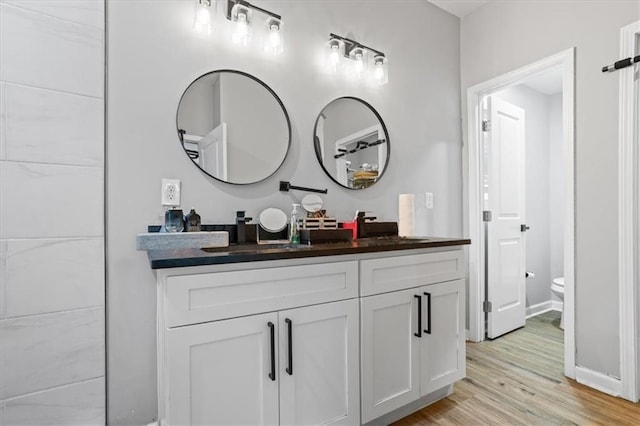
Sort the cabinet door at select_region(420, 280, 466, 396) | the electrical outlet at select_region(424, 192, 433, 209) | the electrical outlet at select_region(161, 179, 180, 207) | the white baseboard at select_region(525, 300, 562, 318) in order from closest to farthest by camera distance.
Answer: the electrical outlet at select_region(161, 179, 180, 207)
the cabinet door at select_region(420, 280, 466, 396)
the electrical outlet at select_region(424, 192, 433, 209)
the white baseboard at select_region(525, 300, 562, 318)

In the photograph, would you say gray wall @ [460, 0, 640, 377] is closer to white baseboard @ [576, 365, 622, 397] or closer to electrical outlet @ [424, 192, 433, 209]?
white baseboard @ [576, 365, 622, 397]

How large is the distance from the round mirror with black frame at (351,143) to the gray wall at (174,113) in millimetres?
59

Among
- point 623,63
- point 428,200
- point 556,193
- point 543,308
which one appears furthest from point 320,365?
point 556,193

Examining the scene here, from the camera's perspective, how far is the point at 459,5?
270 centimetres

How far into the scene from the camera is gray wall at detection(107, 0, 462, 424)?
1.49 meters

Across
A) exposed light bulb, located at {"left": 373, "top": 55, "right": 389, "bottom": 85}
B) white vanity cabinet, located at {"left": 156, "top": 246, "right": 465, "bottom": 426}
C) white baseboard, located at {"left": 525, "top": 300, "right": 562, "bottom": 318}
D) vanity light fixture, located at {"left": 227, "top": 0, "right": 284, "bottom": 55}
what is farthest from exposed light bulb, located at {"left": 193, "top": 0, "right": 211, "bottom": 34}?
white baseboard, located at {"left": 525, "top": 300, "right": 562, "bottom": 318}

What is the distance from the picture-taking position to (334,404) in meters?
1.39

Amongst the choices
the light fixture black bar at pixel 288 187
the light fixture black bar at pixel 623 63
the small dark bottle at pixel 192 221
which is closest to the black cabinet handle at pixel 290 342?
the small dark bottle at pixel 192 221

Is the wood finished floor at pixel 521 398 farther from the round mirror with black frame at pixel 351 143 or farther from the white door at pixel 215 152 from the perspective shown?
the white door at pixel 215 152

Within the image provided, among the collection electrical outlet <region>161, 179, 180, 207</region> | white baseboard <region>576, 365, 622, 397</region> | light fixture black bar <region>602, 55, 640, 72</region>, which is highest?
light fixture black bar <region>602, 55, 640, 72</region>

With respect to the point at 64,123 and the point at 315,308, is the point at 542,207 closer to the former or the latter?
the point at 315,308

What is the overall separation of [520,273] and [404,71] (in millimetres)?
2142

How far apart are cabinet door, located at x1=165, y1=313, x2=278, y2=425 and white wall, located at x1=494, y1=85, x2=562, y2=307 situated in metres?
3.38

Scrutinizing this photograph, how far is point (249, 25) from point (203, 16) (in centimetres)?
24
